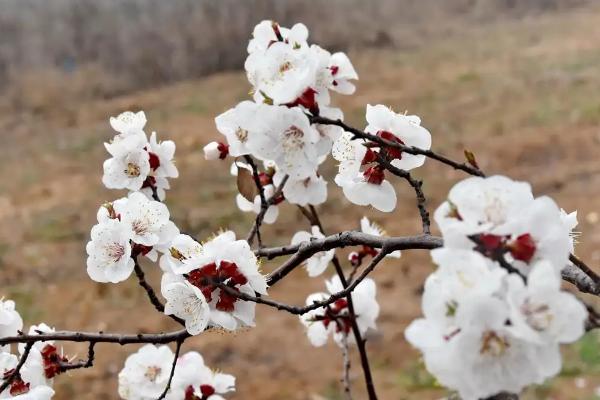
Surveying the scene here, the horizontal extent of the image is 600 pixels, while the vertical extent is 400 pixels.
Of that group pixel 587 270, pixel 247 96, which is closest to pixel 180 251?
pixel 587 270

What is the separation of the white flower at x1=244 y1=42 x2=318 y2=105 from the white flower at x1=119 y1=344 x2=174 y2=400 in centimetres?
47

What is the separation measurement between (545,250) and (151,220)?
0.46m

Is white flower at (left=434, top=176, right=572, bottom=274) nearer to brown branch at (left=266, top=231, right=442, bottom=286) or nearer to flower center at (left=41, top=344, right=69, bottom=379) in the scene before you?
brown branch at (left=266, top=231, right=442, bottom=286)

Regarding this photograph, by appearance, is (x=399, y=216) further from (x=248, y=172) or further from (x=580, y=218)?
(x=248, y=172)

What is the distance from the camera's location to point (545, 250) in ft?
1.65

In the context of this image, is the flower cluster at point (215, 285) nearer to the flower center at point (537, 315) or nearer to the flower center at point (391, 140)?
the flower center at point (391, 140)

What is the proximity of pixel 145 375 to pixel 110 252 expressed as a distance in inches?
11.9

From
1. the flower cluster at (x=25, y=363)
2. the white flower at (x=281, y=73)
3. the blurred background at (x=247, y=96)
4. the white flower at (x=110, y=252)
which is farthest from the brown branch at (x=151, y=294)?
the blurred background at (x=247, y=96)

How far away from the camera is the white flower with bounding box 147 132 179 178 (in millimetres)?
1041

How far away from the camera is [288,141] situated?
0.72 metres

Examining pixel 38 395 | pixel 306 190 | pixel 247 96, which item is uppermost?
pixel 247 96


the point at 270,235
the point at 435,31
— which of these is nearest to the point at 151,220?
the point at 270,235

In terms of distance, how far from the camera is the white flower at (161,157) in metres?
1.04

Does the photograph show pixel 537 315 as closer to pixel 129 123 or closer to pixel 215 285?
pixel 215 285
